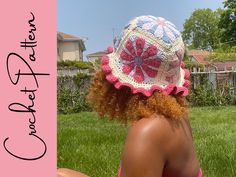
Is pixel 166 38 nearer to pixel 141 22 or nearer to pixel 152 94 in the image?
pixel 141 22

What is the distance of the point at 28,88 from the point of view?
1.56 metres

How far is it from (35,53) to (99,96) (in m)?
0.72

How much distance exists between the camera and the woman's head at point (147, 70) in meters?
2.05

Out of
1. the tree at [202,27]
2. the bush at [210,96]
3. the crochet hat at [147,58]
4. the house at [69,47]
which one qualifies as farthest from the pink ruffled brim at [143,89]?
the tree at [202,27]

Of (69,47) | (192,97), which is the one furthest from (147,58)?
(69,47)

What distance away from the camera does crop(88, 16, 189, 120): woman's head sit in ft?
6.72

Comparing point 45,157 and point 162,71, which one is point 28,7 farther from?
point 162,71

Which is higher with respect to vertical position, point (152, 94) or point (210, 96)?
point (152, 94)

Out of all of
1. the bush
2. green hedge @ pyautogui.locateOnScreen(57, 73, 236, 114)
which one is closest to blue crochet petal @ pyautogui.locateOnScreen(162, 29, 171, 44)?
green hedge @ pyautogui.locateOnScreen(57, 73, 236, 114)

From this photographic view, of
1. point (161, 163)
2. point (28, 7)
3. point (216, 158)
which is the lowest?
point (216, 158)

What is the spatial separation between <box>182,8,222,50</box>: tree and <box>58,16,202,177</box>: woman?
61.6 metres

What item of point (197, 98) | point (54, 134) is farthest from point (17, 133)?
point (197, 98)

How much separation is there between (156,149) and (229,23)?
3898cm

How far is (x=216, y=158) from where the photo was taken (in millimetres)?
4543
